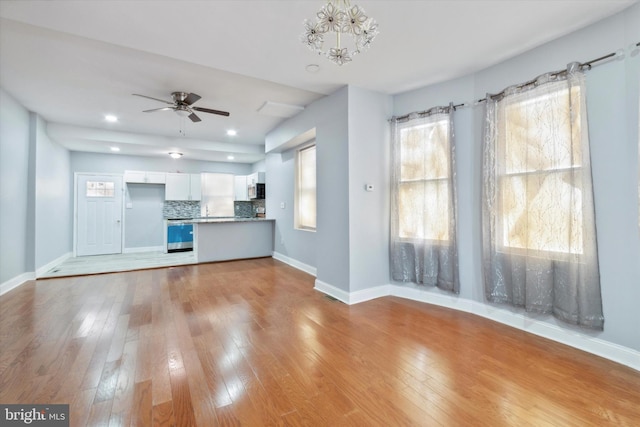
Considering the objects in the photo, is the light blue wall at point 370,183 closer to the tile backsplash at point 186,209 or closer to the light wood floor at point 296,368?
the light wood floor at point 296,368

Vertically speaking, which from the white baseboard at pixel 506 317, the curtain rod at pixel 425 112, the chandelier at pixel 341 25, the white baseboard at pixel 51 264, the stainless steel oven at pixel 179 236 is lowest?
the white baseboard at pixel 506 317

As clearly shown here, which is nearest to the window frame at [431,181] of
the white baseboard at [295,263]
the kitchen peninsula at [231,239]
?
the white baseboard at [295,263]

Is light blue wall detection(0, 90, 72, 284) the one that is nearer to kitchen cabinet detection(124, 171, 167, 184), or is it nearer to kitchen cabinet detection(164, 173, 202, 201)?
kitchen cabinet detection(124, 171, 167, 184)

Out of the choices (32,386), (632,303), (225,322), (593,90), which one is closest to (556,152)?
(593,90)

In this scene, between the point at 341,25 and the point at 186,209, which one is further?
the point at 186,209

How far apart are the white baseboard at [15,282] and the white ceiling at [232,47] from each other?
8.74 ft

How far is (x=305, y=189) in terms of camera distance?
17.1ft

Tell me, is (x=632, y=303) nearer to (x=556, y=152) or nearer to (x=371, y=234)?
(x=556, y=152)

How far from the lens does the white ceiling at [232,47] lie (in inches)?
79.1

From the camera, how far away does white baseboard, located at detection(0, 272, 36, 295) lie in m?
3.66

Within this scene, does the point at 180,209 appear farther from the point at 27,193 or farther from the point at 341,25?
the point at 341,25

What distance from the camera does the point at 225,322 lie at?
9.02 feet

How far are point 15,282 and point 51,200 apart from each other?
1909 millimetres

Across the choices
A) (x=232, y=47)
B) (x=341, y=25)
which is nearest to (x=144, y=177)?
(x=232, y=47)
